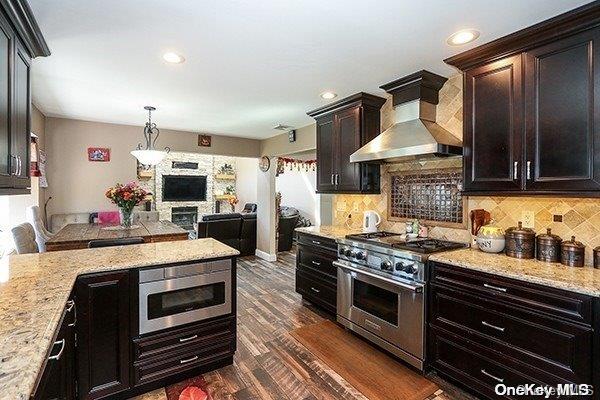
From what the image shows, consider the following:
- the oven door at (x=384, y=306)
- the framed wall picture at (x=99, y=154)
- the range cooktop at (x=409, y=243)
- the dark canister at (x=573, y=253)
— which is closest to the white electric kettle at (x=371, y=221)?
the range cooktop at (x=409, y=243)

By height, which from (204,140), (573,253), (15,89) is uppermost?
(204,140)

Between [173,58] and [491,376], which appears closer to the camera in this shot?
[491,376]

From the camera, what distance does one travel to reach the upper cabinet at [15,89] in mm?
1519

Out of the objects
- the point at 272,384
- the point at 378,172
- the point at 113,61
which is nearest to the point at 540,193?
the point at 378,172

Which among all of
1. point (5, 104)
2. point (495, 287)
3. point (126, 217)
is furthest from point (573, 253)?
point (126, 217)

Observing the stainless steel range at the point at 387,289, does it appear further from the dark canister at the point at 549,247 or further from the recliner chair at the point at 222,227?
the recliner chair at the point at 222,227

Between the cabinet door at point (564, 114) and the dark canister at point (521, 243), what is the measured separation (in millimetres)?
371

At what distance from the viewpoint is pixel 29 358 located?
36.3 inches

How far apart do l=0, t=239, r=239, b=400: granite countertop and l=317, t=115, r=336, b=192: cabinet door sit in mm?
1640

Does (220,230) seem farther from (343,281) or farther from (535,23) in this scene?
(535,23)

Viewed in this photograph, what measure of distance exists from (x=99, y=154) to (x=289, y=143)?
3140 mm

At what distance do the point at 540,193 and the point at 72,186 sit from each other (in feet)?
19.4

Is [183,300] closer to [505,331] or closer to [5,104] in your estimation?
[5,104]

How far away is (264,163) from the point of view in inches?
241
